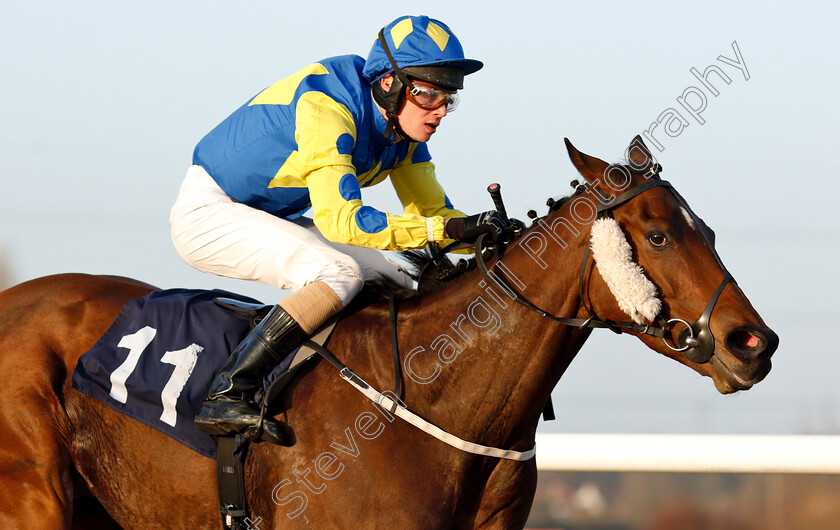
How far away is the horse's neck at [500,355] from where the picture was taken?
117 inches

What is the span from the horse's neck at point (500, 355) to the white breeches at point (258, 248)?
0.39 metres

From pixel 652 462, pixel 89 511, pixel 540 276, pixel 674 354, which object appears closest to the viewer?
pixel 674 354

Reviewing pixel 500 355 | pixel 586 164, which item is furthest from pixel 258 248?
pixel 586 164

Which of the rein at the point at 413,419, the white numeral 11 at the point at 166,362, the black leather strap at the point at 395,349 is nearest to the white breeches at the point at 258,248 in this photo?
the black leather strap at the point at 395,349

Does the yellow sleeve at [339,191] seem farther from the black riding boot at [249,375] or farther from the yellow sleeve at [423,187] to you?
the yellow sleeve at [423,187]

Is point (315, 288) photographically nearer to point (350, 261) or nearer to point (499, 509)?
point (350, 261)

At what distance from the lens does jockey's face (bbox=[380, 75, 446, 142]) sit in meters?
3.45

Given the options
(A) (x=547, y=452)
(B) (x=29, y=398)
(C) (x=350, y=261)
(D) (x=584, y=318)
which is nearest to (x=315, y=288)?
(C) (x=350, y=261)

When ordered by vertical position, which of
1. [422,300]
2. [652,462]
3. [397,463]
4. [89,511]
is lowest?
[652,462]

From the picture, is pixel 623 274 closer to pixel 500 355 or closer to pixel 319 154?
pixel 500 355

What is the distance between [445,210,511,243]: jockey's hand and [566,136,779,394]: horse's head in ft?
1.09

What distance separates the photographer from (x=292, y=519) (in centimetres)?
299

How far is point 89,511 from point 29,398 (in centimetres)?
53

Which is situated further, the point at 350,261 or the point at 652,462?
the point at 652,462
